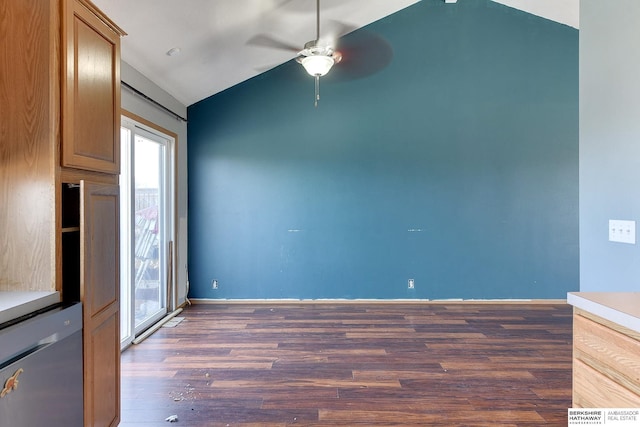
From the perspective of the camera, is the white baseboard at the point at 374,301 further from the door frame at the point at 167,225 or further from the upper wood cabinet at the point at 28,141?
the upper wood cabinet at the point at 28,141

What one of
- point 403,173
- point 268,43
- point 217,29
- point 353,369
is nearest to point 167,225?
point 217,29

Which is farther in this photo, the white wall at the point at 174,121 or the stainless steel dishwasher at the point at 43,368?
the white wall at the point at 174,121

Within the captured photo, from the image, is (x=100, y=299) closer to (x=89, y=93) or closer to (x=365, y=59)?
(x=89, y=93)

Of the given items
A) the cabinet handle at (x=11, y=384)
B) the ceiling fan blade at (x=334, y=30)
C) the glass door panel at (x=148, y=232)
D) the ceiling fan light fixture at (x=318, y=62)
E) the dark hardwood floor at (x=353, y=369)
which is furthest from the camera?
the ceiling fan blade at (x=334, y=30)

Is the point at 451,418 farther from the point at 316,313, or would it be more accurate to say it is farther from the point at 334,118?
the point at 334,118

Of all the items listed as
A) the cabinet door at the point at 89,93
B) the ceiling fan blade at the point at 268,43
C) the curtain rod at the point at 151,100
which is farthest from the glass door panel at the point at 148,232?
the cabinet door at the point at 89,93

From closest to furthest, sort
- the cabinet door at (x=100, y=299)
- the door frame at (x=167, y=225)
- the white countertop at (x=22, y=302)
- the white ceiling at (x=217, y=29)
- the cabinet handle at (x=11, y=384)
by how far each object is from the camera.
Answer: the cabinet handle at (x=11, y=384), the white countertop at (x=22, y=302), the cabinet door at (x=100, y=299), the white ceiling at (x=217, y=29), the door frame at (x=167, y=225)

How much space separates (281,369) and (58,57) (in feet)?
8.04

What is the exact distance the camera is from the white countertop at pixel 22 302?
48.8 inches

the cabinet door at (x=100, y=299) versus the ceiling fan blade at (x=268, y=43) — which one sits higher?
the ceiling fan blade at (x=268, y=43)

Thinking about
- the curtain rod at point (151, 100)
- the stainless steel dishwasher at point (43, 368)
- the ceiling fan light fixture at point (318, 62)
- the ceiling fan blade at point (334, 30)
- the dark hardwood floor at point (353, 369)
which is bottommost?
the dark hardwood floor at point (353, 369)

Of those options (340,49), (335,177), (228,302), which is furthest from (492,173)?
(228,302)

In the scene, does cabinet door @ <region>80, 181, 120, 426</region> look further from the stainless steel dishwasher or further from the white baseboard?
the white baseboard

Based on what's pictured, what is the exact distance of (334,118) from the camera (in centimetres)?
467
